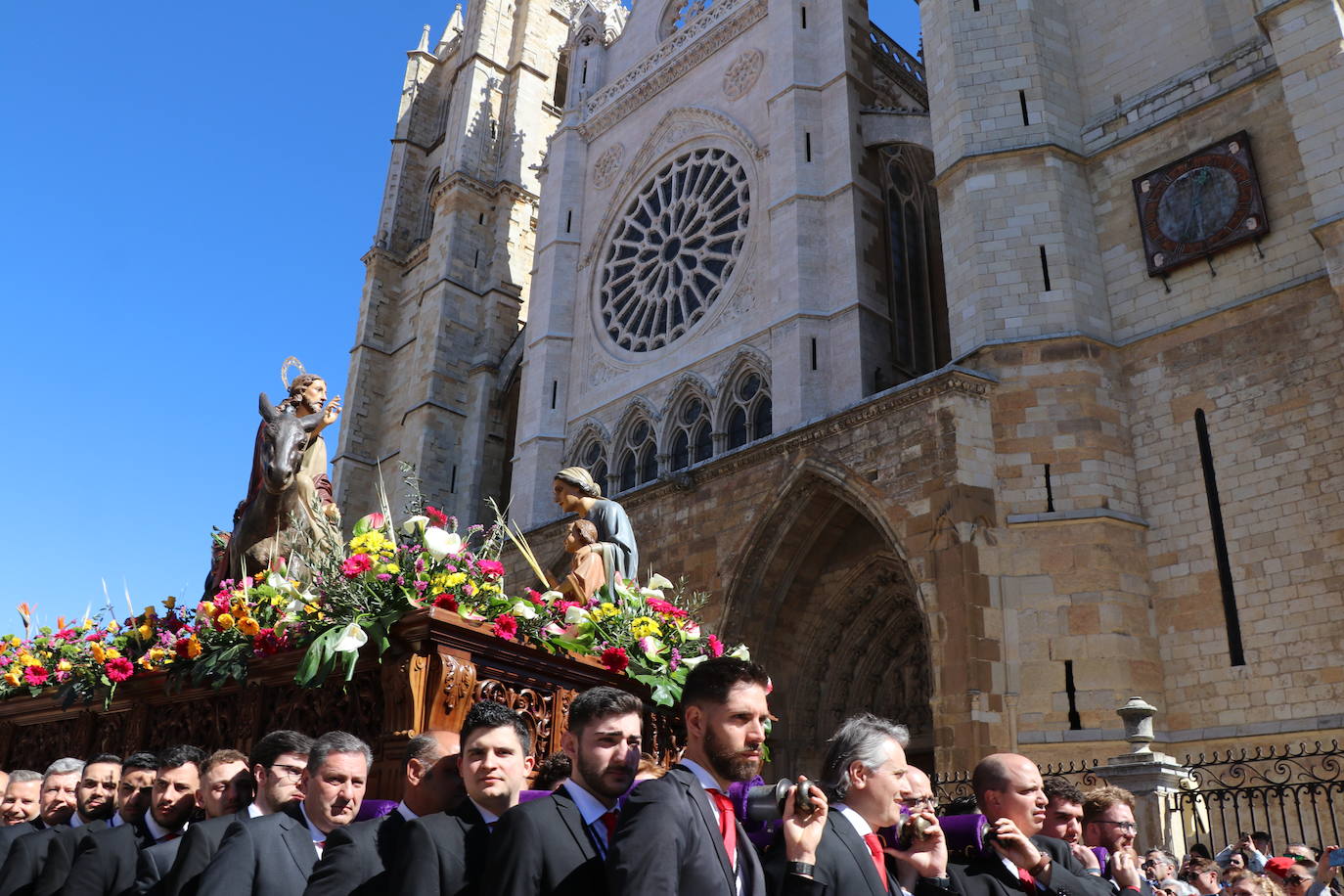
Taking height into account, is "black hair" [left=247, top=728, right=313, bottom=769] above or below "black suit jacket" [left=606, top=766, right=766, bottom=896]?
above

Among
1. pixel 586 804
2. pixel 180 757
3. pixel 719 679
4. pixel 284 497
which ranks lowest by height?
pixel 586 804

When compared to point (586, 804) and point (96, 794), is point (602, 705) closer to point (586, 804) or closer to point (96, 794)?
point (586, 804)

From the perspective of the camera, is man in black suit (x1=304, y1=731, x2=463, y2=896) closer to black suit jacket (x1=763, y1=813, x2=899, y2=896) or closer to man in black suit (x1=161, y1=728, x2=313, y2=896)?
man in black suit (x1=161, y1=728, x2=313, y2=896)

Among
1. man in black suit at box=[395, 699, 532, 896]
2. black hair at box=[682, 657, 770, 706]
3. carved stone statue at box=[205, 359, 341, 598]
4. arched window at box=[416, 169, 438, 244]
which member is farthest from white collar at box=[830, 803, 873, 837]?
arched window at box=[416, 169, 438, 244]

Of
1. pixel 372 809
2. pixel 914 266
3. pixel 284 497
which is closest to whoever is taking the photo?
pixel 372 809

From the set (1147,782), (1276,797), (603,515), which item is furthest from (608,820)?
(1276,797)

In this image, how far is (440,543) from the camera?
3898 millimetres

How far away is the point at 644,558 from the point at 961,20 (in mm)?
7797

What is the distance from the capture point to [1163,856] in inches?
210

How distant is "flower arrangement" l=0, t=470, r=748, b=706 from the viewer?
3.75 meters

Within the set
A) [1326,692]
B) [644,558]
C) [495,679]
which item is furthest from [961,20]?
[495,679]

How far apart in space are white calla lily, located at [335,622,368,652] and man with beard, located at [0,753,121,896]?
941 millimetres

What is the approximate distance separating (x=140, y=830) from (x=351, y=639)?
3.18 ft

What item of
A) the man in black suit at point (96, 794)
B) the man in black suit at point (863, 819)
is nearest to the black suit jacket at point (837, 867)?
the man in black suit at point (863, 819)
